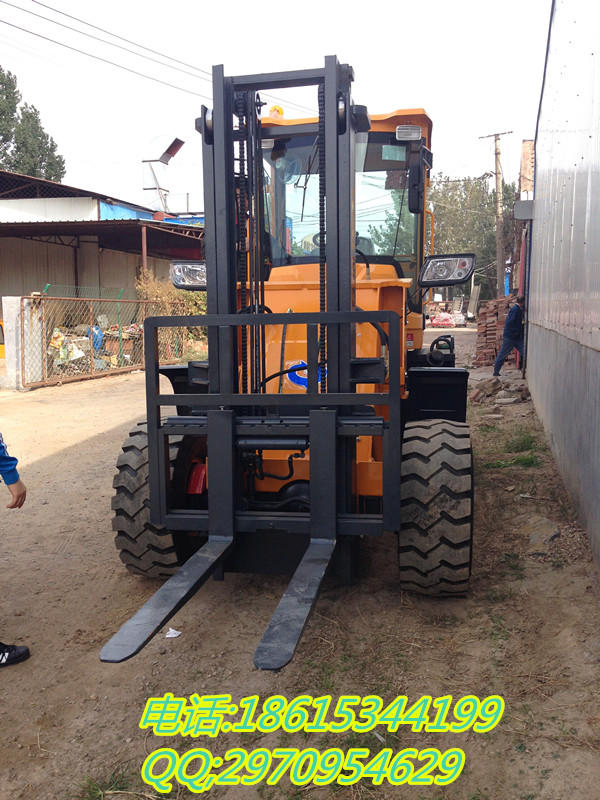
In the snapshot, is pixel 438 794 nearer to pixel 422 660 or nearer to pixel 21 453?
pixel 422 660

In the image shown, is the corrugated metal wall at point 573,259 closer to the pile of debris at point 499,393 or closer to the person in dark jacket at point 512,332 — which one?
the pile of debris at point 499,393

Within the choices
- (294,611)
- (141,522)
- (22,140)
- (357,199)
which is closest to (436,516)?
(294,611)

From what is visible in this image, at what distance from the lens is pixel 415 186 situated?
4734 millimetres

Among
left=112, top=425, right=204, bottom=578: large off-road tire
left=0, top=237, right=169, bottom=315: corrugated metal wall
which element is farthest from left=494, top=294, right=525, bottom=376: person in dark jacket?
left=0, top=237, right=169, bottom=315: corrugated metal wall

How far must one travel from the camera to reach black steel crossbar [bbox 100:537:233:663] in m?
2.65

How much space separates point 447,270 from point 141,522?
2449 mm

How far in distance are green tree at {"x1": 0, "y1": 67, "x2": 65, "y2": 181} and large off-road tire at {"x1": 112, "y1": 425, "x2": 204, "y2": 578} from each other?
192 ft

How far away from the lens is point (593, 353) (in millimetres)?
4957

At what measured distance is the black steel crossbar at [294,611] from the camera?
Result: 2.59 meters

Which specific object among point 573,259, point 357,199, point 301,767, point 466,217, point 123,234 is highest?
point 466,217

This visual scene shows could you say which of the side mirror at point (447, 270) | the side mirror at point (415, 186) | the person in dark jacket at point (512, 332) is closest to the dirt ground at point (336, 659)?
the side mirror at point (447, 270)

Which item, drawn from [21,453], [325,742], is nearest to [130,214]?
[21,453]

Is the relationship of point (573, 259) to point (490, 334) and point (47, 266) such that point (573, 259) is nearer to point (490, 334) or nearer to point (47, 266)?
point (490, 334)

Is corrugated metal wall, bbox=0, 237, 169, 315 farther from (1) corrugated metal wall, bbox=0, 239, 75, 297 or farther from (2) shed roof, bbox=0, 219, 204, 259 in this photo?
(2) shed roof, bbox=0, 219, 204, 259
